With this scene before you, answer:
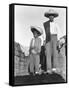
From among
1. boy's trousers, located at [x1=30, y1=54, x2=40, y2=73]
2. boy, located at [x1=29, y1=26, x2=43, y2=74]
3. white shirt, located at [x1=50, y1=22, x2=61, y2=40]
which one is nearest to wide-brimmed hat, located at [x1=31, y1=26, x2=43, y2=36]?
boy, located at [x1=29, y1=26, x2=43, y2=74]

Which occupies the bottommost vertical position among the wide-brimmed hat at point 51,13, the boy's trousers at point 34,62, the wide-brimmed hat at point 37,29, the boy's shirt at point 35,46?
the boy's trousers at point 34,62

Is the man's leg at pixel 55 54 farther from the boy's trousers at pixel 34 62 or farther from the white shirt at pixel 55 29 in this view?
the boy's trousers at pixel 34 62

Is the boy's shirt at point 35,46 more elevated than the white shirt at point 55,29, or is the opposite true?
the white shirt at point 55,29

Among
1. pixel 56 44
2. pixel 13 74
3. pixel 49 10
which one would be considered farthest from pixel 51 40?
pixel 13 74

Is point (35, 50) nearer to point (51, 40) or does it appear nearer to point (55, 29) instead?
point (51, 40)

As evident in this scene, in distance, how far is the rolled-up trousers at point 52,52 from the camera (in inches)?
131

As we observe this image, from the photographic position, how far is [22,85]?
3.21 meters

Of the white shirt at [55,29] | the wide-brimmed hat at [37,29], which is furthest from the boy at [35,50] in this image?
the white shirt at [55,29]

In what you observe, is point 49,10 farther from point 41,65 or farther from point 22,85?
point 22,85

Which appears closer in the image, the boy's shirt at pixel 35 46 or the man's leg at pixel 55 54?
the boy's shirt at pixel 35 46

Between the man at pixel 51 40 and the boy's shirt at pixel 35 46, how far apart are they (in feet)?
0.27

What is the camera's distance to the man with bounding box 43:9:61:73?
3.33m

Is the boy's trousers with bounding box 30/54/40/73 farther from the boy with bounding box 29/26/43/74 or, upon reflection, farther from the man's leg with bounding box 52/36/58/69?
the man's leg with bounding box 52/36/58/69

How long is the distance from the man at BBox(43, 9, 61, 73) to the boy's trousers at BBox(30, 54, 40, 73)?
0.34 feet
